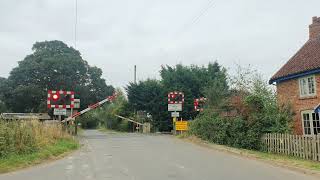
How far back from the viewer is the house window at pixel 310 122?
26297mm

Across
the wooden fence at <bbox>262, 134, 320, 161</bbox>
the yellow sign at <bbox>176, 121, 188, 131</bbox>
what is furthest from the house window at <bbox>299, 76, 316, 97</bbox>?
the yellow sign at <bbox>176, 121, 188, 131</bbox>

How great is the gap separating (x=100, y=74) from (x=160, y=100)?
50.4ft

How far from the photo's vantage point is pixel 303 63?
92.1ft

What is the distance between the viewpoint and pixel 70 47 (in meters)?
58.4

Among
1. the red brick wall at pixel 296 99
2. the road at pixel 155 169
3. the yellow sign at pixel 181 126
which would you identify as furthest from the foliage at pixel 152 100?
the road at pixel 155 169

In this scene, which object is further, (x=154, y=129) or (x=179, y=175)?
(x=154, y=129)

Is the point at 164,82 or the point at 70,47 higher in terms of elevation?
the point at 70,47

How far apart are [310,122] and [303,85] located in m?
2.51

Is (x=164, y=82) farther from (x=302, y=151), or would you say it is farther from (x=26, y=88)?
(x=302, y=151)

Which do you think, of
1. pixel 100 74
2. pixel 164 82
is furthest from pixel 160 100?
pixel 100 74

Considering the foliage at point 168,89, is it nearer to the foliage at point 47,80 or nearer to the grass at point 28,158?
the foliage at point 47,80

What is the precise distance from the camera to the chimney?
30906 mm

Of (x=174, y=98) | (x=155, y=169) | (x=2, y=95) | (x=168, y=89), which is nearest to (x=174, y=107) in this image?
(x=174, y=98)

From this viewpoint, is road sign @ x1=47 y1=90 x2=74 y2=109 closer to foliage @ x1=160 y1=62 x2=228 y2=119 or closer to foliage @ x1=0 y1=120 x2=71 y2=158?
foliage @ x1=0 y1=120 x2=71 y2=158
